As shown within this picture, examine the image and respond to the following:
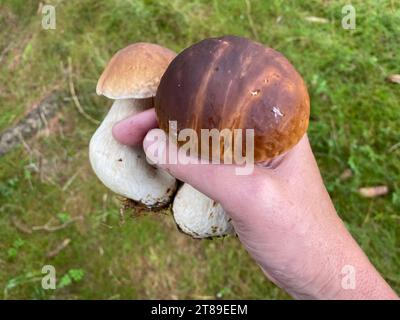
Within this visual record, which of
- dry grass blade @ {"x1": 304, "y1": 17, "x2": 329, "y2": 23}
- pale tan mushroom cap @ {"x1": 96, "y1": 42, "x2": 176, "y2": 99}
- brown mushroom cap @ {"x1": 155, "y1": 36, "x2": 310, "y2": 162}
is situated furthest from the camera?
dry grass blade @ {"x1": 304, "y1": 17, "x2": 329, "y2": 23}

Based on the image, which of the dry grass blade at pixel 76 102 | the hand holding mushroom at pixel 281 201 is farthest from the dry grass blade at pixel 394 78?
the dry grass blade at pixel 76 102

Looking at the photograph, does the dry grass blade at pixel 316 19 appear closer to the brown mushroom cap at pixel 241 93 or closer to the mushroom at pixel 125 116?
the mushroom at pixel 125 116

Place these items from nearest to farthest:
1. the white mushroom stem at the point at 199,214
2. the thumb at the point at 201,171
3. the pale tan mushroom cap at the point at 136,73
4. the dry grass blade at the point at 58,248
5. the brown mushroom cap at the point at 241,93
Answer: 1. the brown mushroom cap at the point at 241,93
2. the thumb at the point at 201,171
3. the pale tan mushroom cap at the point at 136,73
4. the white mushroom stem at the point at 199,214
5. the dry grass blade at the point at 58,248

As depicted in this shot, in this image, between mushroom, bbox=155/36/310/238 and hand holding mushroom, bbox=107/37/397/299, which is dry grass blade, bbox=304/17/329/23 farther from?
mushroom, bbox=155/36/310/238

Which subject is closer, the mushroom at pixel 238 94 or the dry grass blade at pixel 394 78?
the mushroom at pixel 238 94

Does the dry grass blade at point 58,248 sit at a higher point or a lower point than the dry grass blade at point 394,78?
lower

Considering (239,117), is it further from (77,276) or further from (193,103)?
(77,276)

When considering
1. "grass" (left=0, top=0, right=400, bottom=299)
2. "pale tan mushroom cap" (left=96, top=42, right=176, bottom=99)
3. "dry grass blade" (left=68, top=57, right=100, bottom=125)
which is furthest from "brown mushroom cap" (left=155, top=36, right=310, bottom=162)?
"dry grass blade" (left=68, top=57, right=100, bottom=125)
